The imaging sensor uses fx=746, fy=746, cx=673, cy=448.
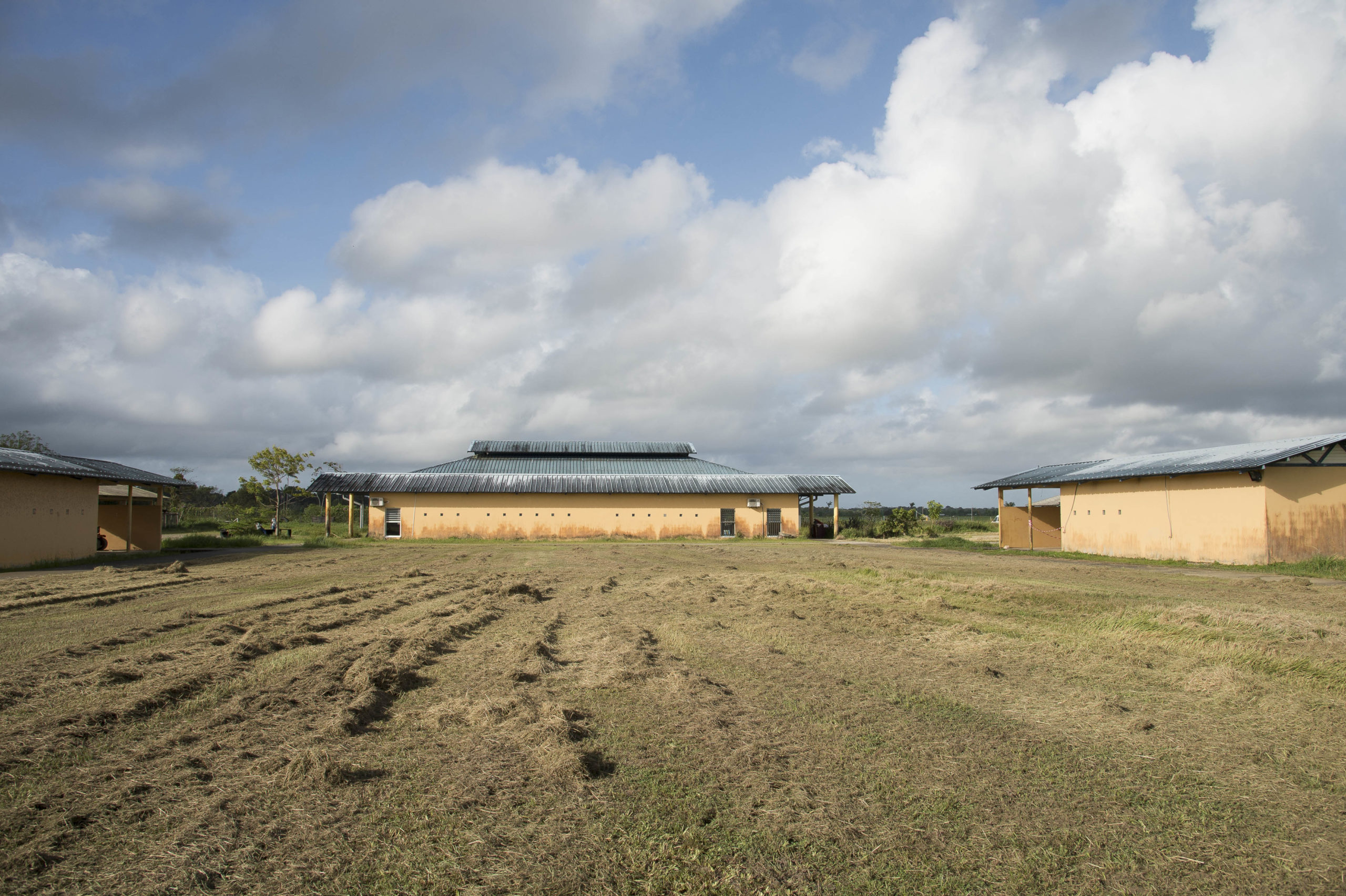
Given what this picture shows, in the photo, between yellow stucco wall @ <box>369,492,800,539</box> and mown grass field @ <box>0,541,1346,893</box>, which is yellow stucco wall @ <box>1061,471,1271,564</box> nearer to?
mown grass field @ <box>0,541,1346,893</box>

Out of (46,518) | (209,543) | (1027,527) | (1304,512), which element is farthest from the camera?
(1027,527)

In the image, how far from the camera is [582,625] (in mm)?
10781

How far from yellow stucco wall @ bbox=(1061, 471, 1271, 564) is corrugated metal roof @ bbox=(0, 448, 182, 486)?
33.8 meters

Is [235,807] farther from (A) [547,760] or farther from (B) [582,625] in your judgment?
(B) [582,625]

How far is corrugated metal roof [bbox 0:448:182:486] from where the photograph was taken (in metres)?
20.8

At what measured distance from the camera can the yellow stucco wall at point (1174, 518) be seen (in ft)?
69.8

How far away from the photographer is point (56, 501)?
22.7 meters

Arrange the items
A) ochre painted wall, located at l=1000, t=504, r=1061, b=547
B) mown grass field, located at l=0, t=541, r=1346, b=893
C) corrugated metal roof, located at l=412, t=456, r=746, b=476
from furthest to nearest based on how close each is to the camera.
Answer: corrugated metal roof, located at l=412, t=456, r=746, b=476 < ochre painted wall, located at l=1000, t=504, r=1061, b=547 < mown grass field, located at l=0, t=541, r=1346, b=893

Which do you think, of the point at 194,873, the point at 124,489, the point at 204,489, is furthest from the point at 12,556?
the point at 204,489

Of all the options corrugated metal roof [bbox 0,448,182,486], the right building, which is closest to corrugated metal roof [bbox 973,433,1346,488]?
the right building

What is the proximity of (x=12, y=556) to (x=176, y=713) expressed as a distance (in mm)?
20649

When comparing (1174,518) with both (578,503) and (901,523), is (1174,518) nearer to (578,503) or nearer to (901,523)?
(901,523)

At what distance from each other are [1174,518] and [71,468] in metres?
34.2

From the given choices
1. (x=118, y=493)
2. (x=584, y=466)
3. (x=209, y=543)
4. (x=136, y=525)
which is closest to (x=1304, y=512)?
(x=584, y=466)
